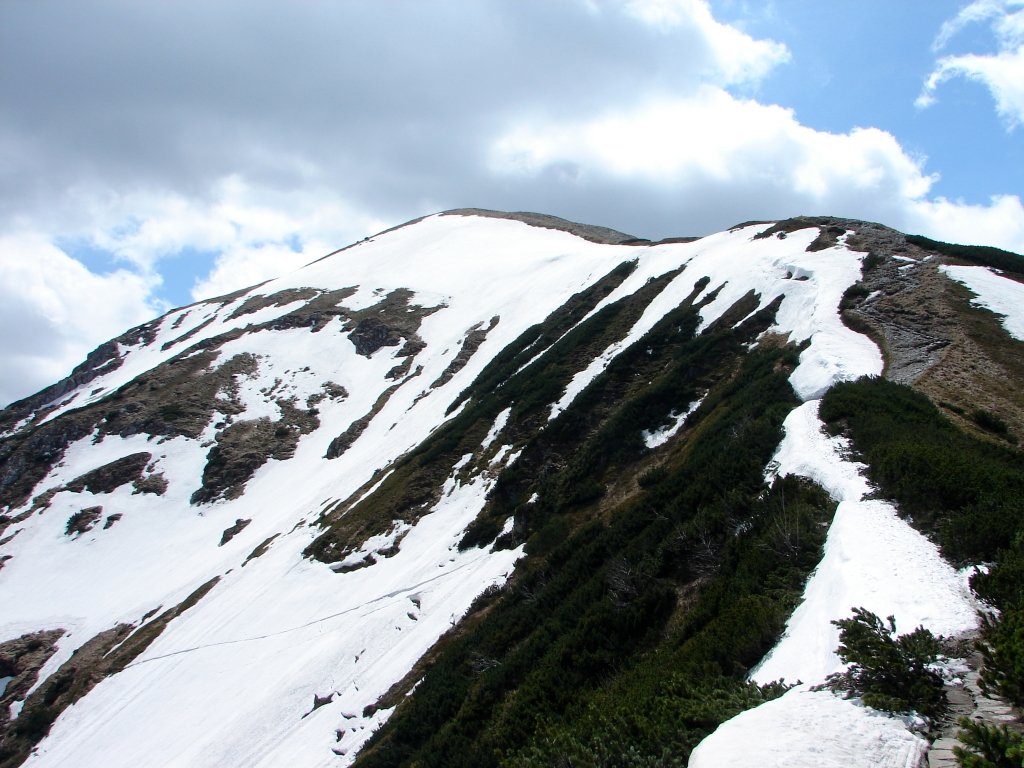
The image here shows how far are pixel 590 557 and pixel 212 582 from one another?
27568 mm

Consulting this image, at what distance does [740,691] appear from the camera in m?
6.70

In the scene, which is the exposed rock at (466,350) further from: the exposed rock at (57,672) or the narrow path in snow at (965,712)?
the narrow path in snow at (965,712)

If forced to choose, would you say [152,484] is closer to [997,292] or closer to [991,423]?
[991,423]

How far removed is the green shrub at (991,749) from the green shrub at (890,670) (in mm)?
1070

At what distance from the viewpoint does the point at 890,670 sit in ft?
17.9

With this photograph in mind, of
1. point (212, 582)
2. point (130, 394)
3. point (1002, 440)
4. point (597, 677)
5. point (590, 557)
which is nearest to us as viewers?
point (597, 677)

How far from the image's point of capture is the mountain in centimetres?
767

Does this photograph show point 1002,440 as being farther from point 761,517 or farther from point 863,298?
point 863,298

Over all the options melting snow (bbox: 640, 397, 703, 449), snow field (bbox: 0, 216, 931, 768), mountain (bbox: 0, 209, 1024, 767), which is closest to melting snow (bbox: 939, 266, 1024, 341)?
mountain (bbox: 0, 209, 1024, 767)

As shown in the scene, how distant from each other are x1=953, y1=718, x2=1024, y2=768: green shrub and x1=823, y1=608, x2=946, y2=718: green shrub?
3.51ft

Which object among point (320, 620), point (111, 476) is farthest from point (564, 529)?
point (111, 476)

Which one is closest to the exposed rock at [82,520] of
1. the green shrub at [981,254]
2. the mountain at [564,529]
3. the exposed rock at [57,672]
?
the mountain at [564,529]

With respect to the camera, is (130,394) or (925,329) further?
(130,394)

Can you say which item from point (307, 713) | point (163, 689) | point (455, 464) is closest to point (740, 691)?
point (307, 713)
